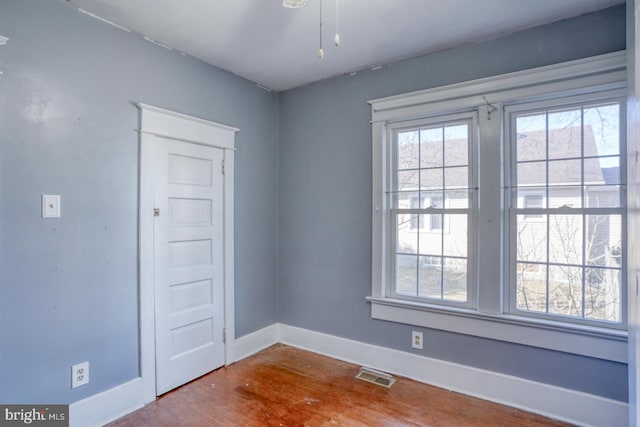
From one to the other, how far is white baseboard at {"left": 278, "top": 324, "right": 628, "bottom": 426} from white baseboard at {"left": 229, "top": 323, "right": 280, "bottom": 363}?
14.2 inches

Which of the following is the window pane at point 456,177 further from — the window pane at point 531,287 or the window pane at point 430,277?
the window pane at point 531,287

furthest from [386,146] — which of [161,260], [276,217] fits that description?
[161,260]

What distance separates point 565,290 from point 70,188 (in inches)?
125

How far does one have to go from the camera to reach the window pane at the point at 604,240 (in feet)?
6.87

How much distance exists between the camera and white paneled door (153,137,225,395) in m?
2.48

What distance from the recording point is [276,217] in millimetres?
3514

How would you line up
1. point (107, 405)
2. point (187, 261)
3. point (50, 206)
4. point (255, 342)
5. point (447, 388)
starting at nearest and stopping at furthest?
point (50, 206)
point (107, 405)
point (447, 388)
point (187, 261)
point (255, 342)

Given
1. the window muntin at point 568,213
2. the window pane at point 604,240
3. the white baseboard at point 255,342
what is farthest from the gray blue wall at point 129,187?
the window pane at point 604,240

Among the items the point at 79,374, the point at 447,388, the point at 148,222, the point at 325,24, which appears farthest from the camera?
the point at 447,388

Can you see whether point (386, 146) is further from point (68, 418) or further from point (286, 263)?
point (68, 418)

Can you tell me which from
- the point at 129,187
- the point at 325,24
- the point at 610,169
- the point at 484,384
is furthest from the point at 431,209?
the point at 129,187

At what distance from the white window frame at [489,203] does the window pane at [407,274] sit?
9 cm

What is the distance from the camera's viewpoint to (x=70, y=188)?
2.02 metres

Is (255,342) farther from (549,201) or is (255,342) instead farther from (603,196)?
(603,196)
